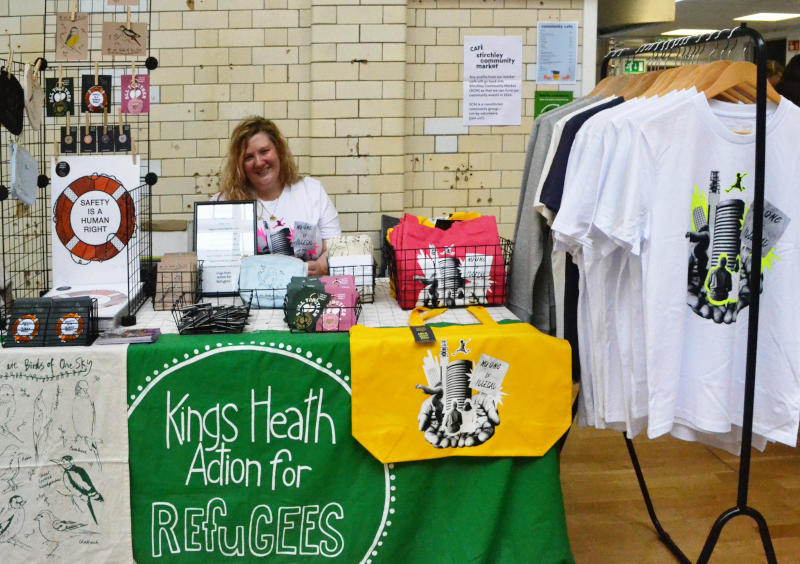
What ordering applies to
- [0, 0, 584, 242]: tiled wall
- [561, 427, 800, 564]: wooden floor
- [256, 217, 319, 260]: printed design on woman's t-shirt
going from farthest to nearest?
[0, 0, 584, 242]: tiled wall
[256, 217, 319, 260]: printed design on woman's t-shirt
[561, 427, 800, 564]: wooden floor

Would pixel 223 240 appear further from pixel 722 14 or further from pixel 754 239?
pixel 722 14

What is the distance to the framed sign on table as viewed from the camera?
116 inches

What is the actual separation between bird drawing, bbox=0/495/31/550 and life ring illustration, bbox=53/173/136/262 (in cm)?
88

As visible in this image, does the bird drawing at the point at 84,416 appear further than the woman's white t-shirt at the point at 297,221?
No

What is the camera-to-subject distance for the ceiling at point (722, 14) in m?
9.16

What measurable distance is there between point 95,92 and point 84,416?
1.14m

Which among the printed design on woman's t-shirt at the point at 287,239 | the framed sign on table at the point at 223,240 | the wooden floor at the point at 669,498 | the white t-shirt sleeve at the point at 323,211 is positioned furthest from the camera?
the white t-shirt sleeve at the point at 323,211

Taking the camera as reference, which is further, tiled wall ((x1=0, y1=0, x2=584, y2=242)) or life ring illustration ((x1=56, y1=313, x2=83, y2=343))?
tiled wall ((x1=0, y1=0, x2=584, y2=242))

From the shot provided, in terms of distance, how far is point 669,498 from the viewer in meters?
3.63

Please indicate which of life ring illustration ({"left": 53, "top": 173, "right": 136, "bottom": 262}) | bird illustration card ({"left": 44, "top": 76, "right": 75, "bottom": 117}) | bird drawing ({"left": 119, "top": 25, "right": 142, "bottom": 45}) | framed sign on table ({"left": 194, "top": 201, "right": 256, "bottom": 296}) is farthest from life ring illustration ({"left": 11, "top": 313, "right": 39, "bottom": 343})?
bird drawing ({"left": 119, "top": 25, "right": 142, "bottom": 45})

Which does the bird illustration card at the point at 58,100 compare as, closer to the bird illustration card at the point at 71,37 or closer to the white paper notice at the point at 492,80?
the bird illustration card at the point at 71,37

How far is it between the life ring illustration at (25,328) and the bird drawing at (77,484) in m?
0.38

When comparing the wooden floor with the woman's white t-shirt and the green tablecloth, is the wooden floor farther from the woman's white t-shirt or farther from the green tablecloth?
the woman's white t-shirt

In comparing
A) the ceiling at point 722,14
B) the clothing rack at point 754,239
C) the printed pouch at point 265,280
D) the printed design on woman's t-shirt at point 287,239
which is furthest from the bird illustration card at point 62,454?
the ceiling at point 722,14
